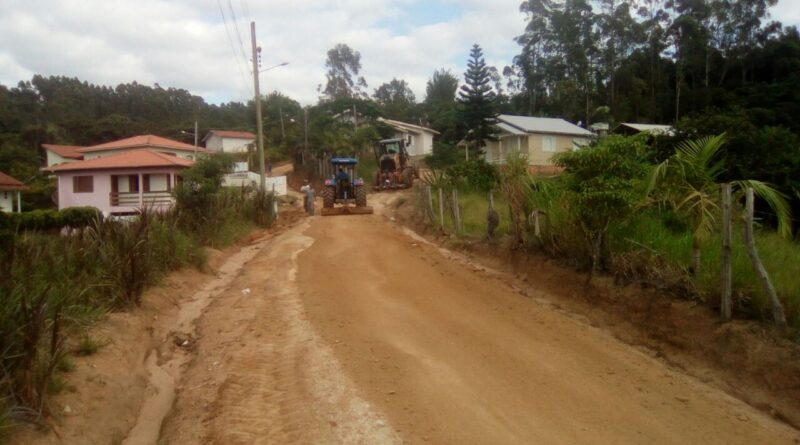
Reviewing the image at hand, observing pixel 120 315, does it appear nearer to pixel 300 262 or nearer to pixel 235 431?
pixel 235 431

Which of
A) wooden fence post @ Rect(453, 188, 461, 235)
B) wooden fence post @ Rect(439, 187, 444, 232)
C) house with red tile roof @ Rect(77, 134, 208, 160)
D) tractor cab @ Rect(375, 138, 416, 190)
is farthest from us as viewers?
house with red tile roof @ Rect(77, 134, 208, 160)

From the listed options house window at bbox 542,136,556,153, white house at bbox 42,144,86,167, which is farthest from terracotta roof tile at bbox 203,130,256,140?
house window at bbox 542,136,556,153

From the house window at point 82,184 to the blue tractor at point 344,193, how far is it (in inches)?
708

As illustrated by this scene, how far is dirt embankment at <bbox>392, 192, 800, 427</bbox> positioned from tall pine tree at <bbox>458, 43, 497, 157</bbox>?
29.5 metres

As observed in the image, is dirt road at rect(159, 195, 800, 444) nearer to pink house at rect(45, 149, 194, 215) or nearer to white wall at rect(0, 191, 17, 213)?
pink house at rect(45, 149, 194, 215)

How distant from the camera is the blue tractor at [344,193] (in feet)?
80.4

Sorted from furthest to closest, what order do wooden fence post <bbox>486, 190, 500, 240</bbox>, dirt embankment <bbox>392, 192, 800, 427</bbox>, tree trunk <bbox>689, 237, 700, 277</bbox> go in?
1. wooden fence post <bbox>486, 190, 500, 240</bbox>
2. tree trunk <bbox>689, 237, 700, 277</bbox>
3. dirt embankment <bbox>392, 192, 800, 427</bbox>

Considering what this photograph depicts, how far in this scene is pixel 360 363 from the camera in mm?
6523

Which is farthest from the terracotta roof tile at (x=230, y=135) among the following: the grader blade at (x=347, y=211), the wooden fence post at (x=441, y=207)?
the wooden fence post at (x=441, y=207)

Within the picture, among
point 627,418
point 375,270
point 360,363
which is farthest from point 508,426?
point 375,270

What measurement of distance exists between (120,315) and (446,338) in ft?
14.4

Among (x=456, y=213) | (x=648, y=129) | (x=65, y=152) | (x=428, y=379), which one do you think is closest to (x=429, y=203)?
(x=456, y=213)

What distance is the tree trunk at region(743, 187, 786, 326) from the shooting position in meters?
5.96

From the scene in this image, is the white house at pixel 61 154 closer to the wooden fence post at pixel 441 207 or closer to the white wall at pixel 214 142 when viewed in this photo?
the white wall at pixel 214 142
